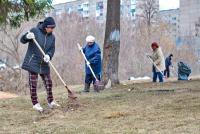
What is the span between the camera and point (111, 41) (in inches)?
623

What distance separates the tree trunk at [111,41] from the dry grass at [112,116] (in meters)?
4.79

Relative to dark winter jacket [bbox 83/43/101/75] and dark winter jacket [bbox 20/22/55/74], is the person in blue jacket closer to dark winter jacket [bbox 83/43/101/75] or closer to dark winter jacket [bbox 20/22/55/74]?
dark winter jacket [bbox 83/43/101/75]

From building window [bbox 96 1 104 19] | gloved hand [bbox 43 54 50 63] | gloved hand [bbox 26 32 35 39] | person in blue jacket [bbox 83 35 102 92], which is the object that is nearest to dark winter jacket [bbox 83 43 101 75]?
person in blue jacket [bbox 83 35 102 92]

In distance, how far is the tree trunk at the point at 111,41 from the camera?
621 inches

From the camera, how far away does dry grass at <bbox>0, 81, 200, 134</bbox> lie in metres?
7.18

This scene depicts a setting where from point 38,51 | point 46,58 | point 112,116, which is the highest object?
point 38,51

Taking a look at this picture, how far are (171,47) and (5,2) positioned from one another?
34.1 metres

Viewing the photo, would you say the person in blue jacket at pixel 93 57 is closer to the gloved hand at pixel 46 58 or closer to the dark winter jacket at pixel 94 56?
the dark winter jacket at pixel 94 56

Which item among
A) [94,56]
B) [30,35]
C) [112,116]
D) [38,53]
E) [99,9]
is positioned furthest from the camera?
[99,9]

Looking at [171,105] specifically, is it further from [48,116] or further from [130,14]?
[130,14]

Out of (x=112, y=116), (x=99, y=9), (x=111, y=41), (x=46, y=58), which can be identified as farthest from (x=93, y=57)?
(x=99, y=9)

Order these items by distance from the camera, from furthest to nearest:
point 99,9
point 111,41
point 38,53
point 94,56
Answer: point 99,9
point 111,41
point 94,56
point 38,53

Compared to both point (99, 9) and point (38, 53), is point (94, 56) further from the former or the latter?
point (99, 9)

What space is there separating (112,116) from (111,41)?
7.65m
